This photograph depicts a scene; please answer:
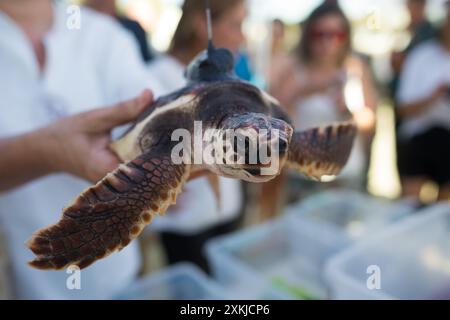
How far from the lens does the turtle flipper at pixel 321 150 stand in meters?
0.50

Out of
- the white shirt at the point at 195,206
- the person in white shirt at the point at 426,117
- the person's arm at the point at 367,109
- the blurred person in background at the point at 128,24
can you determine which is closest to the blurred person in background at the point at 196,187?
the white shirt at the point at 195,206

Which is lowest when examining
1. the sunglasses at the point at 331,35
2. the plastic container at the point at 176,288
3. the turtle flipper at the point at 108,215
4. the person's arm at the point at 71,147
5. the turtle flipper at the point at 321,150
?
the plastic container at the point at 176,288

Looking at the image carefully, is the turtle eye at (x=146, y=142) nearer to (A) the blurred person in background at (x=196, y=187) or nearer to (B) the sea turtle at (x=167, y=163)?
(B) the sea turtle at (x=167, y=163)

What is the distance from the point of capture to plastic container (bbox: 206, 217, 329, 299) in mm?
974

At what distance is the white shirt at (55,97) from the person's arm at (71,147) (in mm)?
113

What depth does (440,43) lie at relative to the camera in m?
1.52

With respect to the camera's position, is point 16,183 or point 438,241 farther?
point 438,241

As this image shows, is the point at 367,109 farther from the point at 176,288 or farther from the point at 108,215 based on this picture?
the point at 108,215

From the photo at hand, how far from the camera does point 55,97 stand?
0.73 metres

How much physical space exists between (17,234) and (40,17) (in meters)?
0.45

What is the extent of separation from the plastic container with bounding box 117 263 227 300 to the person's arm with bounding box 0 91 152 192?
14.4 inches
